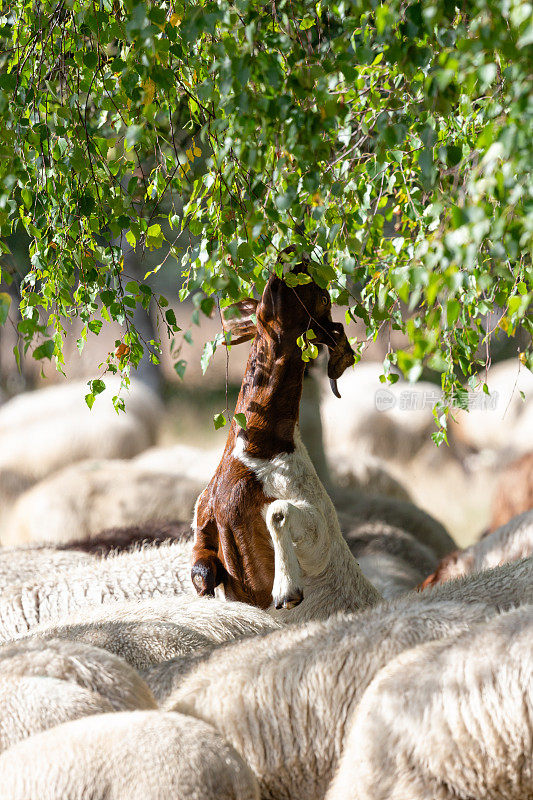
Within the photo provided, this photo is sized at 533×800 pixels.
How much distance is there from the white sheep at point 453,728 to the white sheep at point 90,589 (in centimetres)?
145

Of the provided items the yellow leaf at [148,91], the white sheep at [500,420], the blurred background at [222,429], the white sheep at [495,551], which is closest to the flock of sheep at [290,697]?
the yellow leaf at [148,91]

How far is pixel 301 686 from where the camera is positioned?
131 cm

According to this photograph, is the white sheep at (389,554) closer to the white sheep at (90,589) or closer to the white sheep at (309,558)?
the white sheep at (90,589)

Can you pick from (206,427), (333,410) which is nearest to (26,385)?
(206,427)

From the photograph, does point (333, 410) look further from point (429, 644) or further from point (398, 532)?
point (429, 644)

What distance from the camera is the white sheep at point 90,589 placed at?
2.63 m

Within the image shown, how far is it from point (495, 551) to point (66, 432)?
377cm

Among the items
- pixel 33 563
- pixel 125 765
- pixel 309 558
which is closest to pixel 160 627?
pixel 309 558

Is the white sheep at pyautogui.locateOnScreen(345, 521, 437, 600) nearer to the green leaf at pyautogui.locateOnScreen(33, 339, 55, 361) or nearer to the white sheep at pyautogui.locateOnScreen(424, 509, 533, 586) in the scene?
the white sheep at pyautogui.locateOnScreen(424, 509, 533, 586)

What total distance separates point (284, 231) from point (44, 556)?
2001 mm

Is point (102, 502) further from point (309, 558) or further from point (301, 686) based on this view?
point (301, 686)

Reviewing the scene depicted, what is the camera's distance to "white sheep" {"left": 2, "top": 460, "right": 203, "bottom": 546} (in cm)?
449

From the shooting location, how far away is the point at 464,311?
7.26 ft

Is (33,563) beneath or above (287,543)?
beneath
